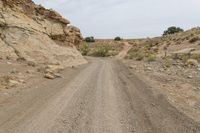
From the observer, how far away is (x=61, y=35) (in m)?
33.2

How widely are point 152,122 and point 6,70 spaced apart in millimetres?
12670

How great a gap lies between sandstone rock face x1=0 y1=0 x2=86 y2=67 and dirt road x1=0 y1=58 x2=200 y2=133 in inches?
415

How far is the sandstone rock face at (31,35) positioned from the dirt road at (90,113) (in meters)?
10.6

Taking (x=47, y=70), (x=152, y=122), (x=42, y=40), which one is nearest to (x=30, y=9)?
(x=42, y=40)

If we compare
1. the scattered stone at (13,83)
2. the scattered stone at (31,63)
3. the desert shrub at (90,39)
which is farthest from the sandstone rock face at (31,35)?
the desert shrub at (90,39)

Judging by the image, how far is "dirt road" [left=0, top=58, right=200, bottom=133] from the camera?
8240 mm

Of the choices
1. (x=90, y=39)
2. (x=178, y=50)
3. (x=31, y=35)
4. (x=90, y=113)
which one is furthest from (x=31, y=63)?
(x=90, y=39)

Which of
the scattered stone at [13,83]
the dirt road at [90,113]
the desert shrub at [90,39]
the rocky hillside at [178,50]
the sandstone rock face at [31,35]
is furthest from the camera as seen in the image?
the desert shrub at [90,39]

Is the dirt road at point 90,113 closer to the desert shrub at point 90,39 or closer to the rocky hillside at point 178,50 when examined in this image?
the rocky hillside at point 178,50

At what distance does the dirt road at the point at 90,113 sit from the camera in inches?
324

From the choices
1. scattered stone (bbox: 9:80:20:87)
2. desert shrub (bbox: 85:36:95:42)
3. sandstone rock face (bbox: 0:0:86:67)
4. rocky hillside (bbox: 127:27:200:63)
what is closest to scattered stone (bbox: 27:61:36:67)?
sandstone rock face (bbox: 0:0:86:67)

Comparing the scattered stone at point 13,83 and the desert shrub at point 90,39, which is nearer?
the scattered stone at point 13,83

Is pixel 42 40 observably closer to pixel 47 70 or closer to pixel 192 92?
pixel 47 70

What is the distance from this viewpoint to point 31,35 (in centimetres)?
2586
